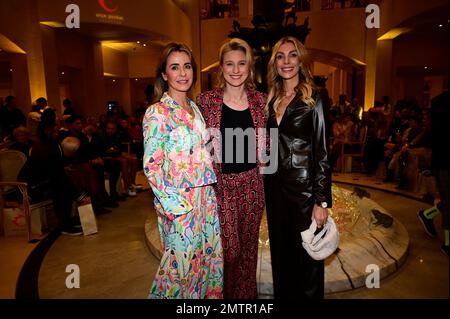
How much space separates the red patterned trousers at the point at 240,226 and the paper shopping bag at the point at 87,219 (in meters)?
2.24

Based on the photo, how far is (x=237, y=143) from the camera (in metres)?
1.84

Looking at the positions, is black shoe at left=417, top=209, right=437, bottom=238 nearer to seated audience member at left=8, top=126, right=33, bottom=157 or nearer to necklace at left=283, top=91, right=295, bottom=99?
necklace at left=283, top=91, right=295, bottom=99

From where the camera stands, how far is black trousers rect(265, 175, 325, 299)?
178 cm

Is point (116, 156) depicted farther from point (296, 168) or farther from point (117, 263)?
point (296, 168)

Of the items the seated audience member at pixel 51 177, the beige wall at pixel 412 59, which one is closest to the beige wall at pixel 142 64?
the beige wall at pixel 412 59

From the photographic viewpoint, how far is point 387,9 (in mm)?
8289

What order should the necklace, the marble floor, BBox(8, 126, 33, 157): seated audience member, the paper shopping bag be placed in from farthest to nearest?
BBox(8, 126, 33, 157): seated audience member → the paper shopping bag → the marble floor → the necklace

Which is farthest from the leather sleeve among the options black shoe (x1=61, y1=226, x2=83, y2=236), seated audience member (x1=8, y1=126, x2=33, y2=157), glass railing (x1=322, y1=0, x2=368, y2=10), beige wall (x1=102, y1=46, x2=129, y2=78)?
beige wall (x1=102, y1=46, x2=129, y2=78)

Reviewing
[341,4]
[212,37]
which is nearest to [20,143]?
[212,37]

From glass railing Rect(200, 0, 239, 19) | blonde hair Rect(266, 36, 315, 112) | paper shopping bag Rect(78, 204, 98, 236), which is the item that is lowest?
paper shopping bag Rect(78, 204, 98, 236)

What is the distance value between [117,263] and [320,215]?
1977 mm

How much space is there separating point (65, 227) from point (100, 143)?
1358 mm
